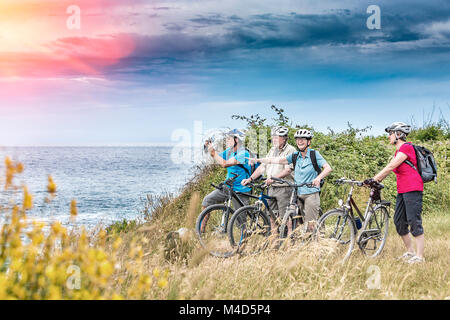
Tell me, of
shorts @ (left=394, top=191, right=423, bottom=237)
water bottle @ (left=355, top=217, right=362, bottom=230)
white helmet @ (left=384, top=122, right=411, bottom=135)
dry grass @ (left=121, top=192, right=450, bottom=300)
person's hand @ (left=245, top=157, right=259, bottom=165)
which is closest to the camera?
dry grass @ (left=121, top=192, right=450, bottom=300)

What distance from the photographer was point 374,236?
7809 mm

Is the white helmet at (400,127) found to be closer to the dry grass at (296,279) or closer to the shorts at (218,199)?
the dry grass at (296,279)

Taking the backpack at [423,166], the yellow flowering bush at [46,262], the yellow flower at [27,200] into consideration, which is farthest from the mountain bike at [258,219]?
the yellow flower at [27,200]

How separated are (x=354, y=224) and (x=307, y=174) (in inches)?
45.0

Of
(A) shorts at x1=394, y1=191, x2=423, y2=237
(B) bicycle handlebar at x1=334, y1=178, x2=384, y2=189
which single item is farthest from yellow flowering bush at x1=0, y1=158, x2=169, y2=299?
(A) shorts at x1=394, y1=191, x2=423, y2=237

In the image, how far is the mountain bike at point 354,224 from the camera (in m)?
7.25

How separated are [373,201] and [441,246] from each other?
6.09 ft

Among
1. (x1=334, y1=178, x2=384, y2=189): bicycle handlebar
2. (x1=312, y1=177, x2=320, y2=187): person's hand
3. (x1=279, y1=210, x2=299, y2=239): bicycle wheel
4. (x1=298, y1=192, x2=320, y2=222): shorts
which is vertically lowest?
(x1=279, y1=210, x2=299, y2=239): bicycle wheel

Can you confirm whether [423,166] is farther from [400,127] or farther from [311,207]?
[311,207]

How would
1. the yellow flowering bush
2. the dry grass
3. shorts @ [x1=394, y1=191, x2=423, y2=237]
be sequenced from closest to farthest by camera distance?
the yellow flowering bush
the dry grass
shorts @ [x1=394, y1=191, x2=423, y2=237]

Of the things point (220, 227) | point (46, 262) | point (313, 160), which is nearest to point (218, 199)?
point (220, 227)

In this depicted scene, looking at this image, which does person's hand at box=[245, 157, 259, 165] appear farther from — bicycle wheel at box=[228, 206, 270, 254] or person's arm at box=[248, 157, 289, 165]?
bicycle wheel at box=[228, 206, 270, 254]

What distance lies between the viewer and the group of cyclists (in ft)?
23.0
